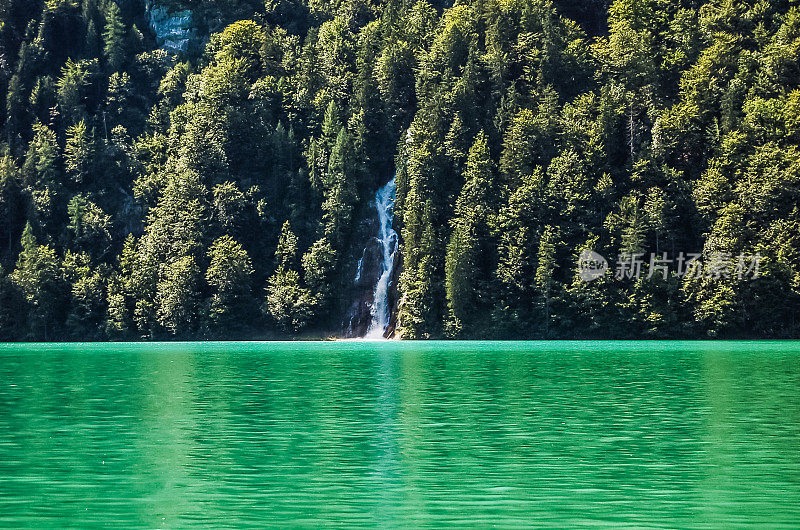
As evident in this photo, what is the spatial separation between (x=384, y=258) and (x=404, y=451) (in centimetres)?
9337

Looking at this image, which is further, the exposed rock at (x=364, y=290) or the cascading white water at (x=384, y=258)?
the exposed rock at (x=364, y=290)

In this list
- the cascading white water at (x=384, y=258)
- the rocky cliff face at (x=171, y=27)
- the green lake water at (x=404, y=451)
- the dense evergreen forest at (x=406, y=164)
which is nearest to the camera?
the green lake water at (x=404, y=451)

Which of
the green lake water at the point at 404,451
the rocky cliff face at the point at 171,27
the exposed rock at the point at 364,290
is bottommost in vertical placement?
the green lake water at the point at 404,451

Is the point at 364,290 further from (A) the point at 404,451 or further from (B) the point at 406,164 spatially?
(A) the point at 404,451

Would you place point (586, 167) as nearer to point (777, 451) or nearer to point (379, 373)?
point (379, 373)

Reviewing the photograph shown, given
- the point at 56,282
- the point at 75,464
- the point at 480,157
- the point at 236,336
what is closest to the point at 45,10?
the point at 56,282

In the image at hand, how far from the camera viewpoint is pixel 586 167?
110 meters

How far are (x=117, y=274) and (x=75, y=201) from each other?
13393 mm

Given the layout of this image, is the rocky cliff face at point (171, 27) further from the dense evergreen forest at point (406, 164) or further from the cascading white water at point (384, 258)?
the cascading white water at point (384, 258)

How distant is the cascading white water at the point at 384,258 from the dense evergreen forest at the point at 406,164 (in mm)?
1936

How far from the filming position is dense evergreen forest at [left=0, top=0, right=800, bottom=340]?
104938 millimetres

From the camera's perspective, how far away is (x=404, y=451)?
2609 centimetres

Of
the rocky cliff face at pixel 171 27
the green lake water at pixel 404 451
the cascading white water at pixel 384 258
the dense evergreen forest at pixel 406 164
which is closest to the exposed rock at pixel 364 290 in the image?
the cascading white water at pixel 384 258

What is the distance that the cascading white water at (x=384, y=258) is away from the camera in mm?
114812
